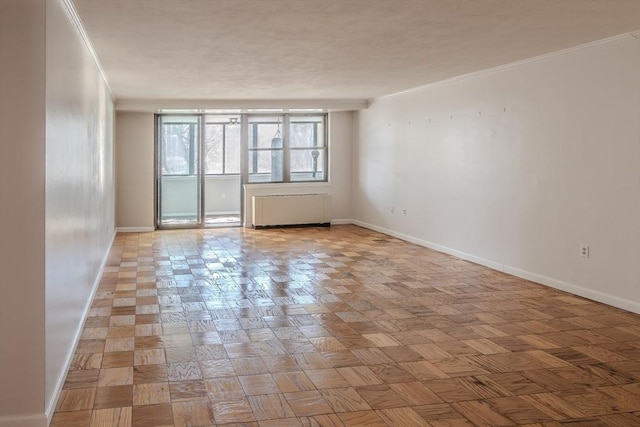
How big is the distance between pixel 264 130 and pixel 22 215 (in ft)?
A: 31.8

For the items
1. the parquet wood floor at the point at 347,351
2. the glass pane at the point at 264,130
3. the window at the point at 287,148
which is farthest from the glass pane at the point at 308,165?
the parquet wood floor at the point at 347,351

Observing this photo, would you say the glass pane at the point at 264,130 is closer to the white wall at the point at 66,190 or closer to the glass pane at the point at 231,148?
the glass pane at the point at 231,148

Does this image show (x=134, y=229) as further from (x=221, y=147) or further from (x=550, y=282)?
(x=550, y=282)

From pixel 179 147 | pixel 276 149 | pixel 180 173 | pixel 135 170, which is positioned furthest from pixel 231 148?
pixel 135 170

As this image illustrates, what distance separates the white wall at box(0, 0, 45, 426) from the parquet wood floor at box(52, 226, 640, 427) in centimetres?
28

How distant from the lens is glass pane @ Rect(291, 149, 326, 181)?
12.8 metres

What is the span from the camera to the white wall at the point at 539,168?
565cm

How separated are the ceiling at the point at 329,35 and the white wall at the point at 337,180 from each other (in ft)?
13.6

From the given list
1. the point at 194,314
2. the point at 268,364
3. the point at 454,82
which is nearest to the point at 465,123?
the point at 454,82

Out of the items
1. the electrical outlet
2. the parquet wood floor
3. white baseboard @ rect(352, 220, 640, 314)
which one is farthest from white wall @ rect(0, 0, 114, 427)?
the electrical outlet

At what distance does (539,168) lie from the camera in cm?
676

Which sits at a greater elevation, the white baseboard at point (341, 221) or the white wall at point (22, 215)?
the white wall at point (22, 215)

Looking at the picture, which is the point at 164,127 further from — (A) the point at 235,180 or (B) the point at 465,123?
(B) the point at 465,123

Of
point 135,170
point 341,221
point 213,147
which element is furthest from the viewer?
point 341,221
